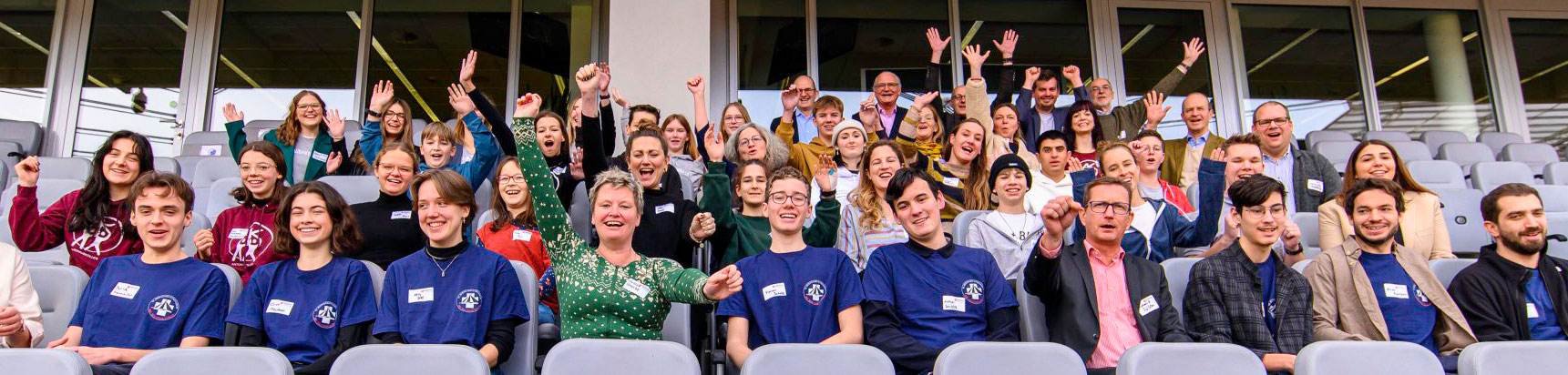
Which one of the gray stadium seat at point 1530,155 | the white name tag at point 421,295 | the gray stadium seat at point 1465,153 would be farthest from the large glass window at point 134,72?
the gray stadium seat at point 1530,155

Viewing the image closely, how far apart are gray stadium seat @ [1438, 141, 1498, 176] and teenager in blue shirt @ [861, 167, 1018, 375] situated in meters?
5.09

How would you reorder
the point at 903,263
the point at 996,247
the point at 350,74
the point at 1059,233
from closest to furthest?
the point at 1059,233, the point at 903,263, the point at 996,247, the point at 350,74

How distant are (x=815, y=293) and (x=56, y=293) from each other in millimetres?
2123

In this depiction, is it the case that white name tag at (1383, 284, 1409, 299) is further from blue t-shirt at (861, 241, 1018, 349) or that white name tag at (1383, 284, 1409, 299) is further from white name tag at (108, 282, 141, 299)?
white name tag at (108, 282, 141, 299)

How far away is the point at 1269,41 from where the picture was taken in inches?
324

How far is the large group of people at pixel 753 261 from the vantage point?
271cm

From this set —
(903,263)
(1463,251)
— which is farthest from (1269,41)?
(903,263)

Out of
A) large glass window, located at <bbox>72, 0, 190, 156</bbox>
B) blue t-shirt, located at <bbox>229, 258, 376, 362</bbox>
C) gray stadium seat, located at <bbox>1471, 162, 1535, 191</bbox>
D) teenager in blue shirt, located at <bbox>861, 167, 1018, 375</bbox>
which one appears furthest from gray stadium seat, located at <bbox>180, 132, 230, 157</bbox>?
gray stadium seat, located at <bbox>1471, 162, 1535, 191</bbox>

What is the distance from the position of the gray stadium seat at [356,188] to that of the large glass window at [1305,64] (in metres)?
6.46

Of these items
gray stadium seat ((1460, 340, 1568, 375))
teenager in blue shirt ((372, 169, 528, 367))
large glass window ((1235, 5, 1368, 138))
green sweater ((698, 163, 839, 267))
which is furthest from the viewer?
large glass window ((1235, 5, 1368, 138))

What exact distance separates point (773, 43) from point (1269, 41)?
3.97m

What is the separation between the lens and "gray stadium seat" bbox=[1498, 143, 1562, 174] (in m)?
6.68

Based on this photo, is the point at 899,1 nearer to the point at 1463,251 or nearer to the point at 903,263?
the point at 1463,251

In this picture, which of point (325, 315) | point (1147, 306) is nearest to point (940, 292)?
point (1147, 306)
